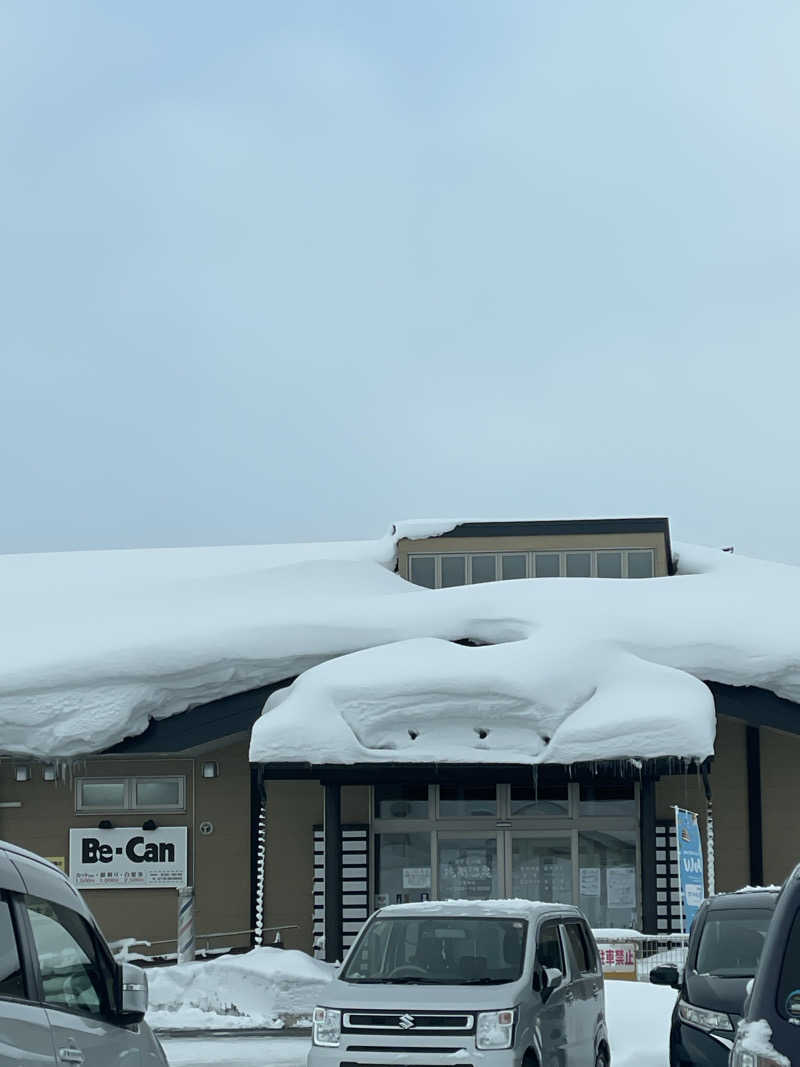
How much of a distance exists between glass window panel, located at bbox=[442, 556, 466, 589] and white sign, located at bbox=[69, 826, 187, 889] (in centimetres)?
660

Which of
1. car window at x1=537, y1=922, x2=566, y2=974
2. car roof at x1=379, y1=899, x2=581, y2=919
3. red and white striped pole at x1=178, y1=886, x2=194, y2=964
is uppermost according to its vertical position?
car roof at x1=379, y1=899, x2=581, y2=919

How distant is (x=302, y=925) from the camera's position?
2634 centimetres

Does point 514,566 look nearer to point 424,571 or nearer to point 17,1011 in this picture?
point 424,571

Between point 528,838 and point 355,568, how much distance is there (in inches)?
248

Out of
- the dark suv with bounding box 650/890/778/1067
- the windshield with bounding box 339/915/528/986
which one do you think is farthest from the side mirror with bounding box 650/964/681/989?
the windshield with bounding box 339/915/528/986

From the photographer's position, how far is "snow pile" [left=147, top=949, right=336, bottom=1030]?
65.0 feet

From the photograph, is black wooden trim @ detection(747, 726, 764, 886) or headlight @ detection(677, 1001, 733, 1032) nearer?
headlight @ detection(677, 1001, 733, 1032)

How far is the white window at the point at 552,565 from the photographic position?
28750 mm

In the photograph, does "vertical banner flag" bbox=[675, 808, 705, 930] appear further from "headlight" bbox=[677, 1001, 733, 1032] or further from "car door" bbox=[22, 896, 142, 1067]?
"car door" bbox=[22, 896, 142, 1067]

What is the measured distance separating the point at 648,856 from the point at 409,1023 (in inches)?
501

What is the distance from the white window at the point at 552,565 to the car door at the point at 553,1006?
16.5 metres

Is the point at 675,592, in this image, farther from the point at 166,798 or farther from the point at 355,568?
the point at 166,798

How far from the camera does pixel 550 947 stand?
1218 centimetres

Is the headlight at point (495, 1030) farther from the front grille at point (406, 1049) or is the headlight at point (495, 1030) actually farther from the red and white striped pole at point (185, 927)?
the red and white striped pole at point (185, 927)
